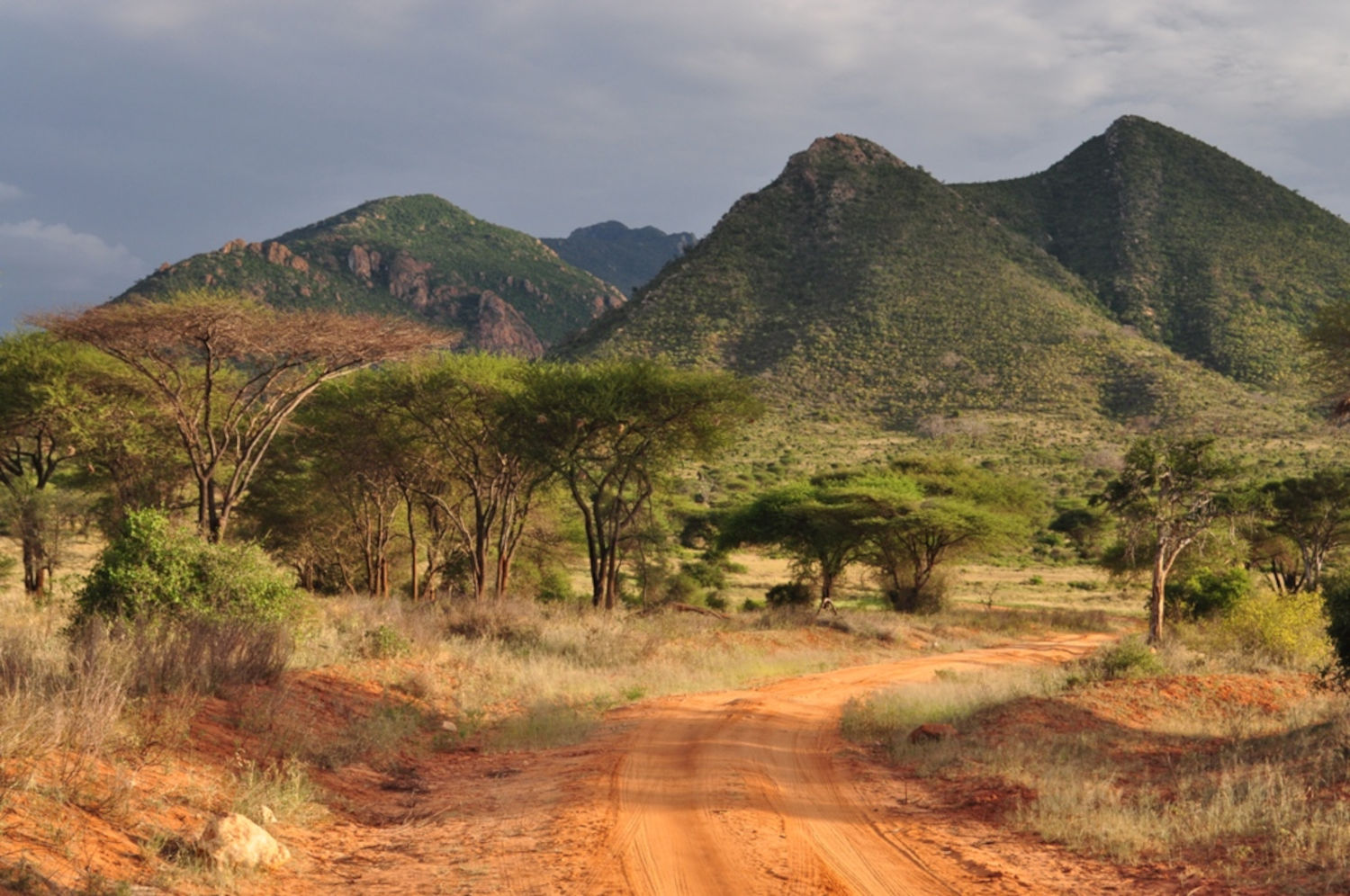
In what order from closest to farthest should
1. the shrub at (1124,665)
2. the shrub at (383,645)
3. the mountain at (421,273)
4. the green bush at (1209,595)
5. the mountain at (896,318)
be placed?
1. the shrub at (383,645)
2. the shrub at (1124,665)
3. the green bush at (1209,595)
4. the mountain at (896,318)
5. the mountain at (421,273)

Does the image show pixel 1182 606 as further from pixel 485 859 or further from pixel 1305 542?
pixel 485 859

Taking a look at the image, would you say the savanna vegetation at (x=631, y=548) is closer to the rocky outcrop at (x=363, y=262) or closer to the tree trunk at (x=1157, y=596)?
the tree trunk at (x=1157, y=596)

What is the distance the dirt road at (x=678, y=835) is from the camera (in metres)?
7.20

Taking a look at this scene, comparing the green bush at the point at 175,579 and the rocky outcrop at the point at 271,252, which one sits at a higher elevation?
the rocky outcrop at the point at 271,252

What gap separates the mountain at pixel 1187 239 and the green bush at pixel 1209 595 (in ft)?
189

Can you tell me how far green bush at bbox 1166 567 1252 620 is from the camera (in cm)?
3098

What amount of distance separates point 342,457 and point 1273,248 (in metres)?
105

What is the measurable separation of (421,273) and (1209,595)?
12834 centimetres

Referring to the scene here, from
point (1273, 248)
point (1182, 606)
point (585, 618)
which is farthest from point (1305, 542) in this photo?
point (1273, 248)

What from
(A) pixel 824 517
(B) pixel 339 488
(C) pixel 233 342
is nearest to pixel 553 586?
(B) pixel 339 488

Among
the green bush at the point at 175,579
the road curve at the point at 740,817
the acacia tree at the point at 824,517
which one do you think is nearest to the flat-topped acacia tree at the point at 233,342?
the green bush at the point at 175,579

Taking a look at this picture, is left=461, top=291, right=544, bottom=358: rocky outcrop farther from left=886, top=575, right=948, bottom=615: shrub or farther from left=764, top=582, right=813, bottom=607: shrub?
left=886, top=575, right=948, bottom=615: shrub

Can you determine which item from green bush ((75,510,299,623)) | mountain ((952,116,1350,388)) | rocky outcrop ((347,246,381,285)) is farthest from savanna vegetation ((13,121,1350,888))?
rocky outcrop ((347,246,381,285))

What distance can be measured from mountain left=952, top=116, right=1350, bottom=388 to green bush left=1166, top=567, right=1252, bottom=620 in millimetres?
57663
